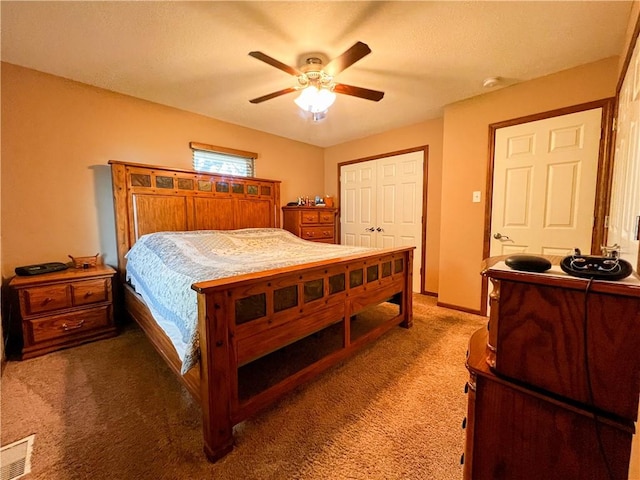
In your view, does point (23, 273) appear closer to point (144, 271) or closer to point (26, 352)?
point (26, 352)

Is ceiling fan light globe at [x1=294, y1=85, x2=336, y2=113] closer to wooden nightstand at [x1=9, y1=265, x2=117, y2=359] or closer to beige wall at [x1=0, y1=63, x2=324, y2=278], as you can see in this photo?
beige wall at [x1=0, y1=63, x2=324, y2=278]

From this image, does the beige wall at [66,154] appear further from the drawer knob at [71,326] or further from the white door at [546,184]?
the white door at [546,184]

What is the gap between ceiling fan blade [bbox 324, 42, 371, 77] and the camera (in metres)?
1.58

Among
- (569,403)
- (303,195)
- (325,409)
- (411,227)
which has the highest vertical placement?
(303,195)

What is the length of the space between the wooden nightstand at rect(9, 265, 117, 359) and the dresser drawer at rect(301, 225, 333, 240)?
2.40 meters

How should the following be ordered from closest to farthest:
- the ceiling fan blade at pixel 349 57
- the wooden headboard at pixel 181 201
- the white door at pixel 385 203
Answer: the ceiling fan blade at pixel 349 57 → the wooden headboard at pixel 181 201 → the white door at pixel 385 203

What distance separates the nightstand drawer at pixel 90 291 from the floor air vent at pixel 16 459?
4.06 feet

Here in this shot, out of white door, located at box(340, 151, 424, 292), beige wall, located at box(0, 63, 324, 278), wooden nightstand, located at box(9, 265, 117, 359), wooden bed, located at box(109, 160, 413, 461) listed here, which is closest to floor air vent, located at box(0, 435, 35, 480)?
wooden bed, located at box(109, 160, 413, 461)

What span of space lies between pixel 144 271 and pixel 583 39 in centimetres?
384

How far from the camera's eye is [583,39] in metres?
1.93

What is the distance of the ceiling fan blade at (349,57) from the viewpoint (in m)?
1.58

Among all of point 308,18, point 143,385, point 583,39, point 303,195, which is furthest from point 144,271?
point 583,39

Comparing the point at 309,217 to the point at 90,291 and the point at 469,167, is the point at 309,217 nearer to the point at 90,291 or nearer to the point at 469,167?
the point at 469,167

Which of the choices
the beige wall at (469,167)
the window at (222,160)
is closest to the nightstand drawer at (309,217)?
the window at (222,160)
